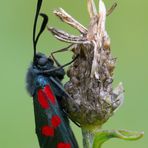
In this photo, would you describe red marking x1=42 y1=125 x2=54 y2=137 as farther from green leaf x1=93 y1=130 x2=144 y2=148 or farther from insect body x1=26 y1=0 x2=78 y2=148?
green leaf x1=93 y1=130 x2=144 y2=148

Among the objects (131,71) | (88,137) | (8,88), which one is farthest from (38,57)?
(131,71)

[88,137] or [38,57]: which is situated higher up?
[38,57]

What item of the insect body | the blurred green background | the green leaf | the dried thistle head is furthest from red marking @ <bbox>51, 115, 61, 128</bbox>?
the blurred green background

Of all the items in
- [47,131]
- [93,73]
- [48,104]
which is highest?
[93,73]

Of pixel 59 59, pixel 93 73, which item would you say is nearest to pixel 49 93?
pixel 93 73

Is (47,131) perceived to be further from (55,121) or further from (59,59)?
(59,59)

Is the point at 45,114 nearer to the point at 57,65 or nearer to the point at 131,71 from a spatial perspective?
the point at 57,65

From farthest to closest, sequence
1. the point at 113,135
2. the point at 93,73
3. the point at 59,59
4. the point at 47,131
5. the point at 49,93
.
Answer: the point at 59,59 < the point at 49,93 < the point at 47,131 < the point at 93,73 < the point at 113,135

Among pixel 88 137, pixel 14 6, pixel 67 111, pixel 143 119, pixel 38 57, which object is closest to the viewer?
pixel 88 137
